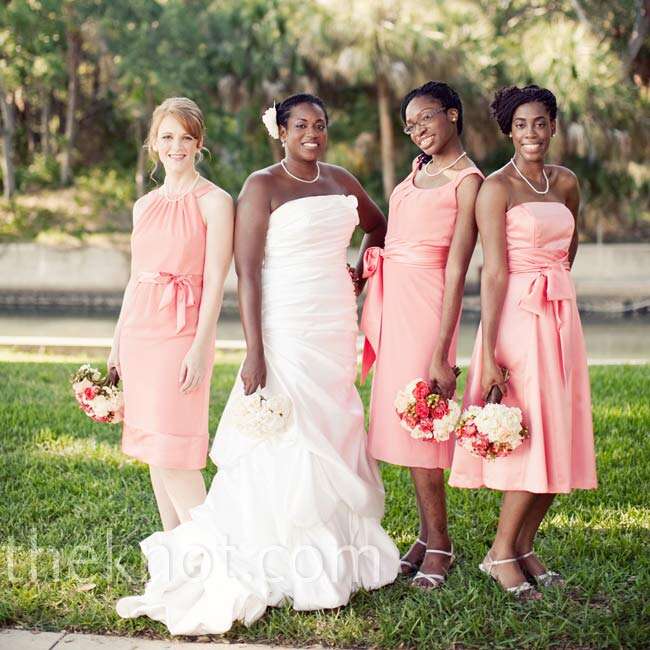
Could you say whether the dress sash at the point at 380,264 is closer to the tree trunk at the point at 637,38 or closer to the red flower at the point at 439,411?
→ the red flower at the point at 439,411

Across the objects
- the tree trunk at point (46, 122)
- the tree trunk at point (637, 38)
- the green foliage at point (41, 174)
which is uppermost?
the tree trunk at point (637, 38)

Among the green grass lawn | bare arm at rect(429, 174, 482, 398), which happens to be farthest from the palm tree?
bare arm at rect(429, 174, 482, 398)

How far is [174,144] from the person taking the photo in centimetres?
421

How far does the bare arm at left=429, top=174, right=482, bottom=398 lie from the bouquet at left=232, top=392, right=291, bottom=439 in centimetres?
65

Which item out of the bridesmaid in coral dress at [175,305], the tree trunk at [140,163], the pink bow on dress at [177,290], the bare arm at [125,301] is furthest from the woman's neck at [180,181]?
the tree trunk at [140,163]

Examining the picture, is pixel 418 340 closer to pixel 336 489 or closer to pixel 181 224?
pixel 336 489

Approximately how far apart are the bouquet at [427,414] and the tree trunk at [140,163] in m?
23.4

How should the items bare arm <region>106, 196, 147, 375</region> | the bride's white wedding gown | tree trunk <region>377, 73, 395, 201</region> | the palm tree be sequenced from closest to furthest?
the bride's white wedding gown
bare arm <region>106, 196, 147, 375</region>
the palm tree
tree trunk <region>377, 73, 395, 201</region>

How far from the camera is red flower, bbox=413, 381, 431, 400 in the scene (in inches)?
158

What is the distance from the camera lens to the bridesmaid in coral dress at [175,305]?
163 inches

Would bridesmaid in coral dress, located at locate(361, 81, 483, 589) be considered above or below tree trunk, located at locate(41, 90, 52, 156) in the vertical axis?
below

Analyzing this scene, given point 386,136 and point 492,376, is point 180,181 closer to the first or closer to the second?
point 492,376

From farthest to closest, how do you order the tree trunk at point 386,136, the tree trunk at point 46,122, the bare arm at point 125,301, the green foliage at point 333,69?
the tree trunk at point 46,122
the tree trunk at point 386,136
the green foliage at point 333,69
the bare arm at point 125,301

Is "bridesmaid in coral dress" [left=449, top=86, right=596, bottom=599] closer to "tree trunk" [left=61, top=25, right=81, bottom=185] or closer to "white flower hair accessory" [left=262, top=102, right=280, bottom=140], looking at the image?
"white flower hair accessory" [left=262, top=102, right=280, bottom=140]
